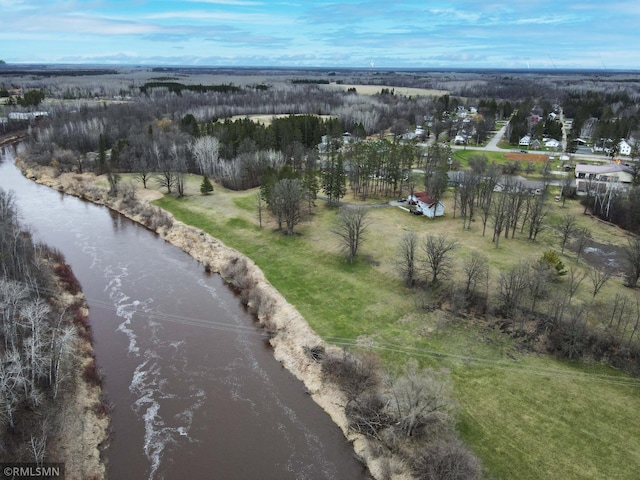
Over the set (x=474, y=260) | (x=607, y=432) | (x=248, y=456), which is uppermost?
(x=474, y=260)

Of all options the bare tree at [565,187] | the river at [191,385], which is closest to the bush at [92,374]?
the river at [191,385]

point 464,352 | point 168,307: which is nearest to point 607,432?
point 464,352

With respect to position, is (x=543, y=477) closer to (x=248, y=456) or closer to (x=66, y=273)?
(x=248, y=456)

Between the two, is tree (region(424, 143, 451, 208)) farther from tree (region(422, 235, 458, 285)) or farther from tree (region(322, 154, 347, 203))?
tree (region(422, 235, 458, 285))

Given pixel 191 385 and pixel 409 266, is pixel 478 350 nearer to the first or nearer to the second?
pixel 409 266

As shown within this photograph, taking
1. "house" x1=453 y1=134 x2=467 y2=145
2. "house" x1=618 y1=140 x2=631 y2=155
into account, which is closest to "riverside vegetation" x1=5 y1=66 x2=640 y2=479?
"house" x1=453 y1=134 x2=467 y2=145

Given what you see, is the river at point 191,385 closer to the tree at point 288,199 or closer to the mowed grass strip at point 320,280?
the mowed grass strip at point 320,280

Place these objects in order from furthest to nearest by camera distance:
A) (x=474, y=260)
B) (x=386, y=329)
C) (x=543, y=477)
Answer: (x=474, y=260)
(x=386, y=329)
(x=543, y=477)
